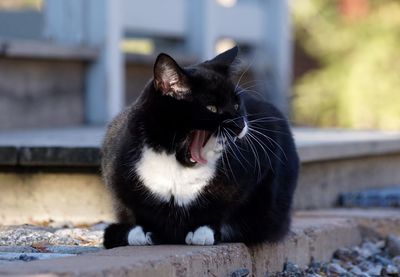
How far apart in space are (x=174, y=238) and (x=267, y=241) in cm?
47

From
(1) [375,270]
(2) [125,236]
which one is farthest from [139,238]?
(1) [375,270]

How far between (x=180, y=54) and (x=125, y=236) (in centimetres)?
361

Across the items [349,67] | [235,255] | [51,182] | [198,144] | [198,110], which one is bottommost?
[235,255]

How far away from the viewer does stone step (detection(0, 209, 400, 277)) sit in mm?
2480

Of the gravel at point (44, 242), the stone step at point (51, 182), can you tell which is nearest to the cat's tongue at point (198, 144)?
the gravel at point (44, 242)

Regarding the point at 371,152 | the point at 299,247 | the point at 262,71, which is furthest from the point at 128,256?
the point at 262,71

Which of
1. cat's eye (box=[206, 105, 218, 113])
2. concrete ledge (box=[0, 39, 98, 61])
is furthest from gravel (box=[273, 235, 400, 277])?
concrete ledge (box=[0, 39, 98, 61])

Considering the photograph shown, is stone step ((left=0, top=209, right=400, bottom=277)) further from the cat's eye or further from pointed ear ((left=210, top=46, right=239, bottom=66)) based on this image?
pointed ear ((left=210, top=46, right=239, bottom=66))

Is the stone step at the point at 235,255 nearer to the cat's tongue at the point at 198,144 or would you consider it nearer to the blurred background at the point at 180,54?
the cat's tongue at the point at 198,144

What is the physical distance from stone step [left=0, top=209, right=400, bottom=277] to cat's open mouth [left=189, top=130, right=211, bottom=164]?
288 mm

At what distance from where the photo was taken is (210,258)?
2.97m

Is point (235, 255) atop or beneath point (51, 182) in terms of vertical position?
beneath

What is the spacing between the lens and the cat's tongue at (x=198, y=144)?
296cm

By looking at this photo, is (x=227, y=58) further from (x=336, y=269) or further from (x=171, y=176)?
(x=336, y=269)
